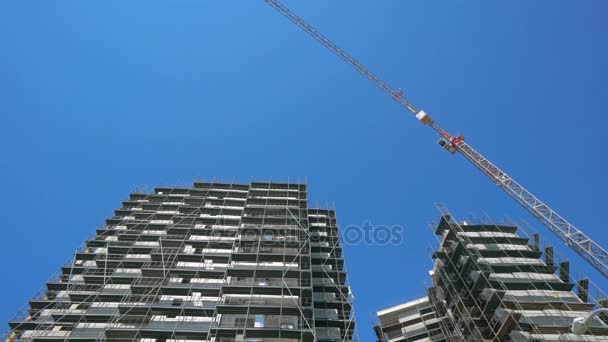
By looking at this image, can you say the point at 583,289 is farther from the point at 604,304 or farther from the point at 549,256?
the point at 549,256

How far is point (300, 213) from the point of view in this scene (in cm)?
3984

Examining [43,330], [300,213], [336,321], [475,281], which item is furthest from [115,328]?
[475,281]

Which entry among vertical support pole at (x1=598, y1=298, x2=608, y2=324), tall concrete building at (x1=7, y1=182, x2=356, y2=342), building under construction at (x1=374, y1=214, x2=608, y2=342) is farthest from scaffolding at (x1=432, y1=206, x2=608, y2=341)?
tall concrete building at (x1=7, y1=182, x2=356, y2=342)

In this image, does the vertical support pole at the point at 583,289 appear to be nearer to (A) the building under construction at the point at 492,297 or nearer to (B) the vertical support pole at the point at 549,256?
(A) the building under construction at the point at 492,297

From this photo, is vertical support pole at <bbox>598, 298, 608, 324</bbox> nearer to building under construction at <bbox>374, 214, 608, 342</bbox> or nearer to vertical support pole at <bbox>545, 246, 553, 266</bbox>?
building under construction at <bbox>374, 214, 608, 342</bbox>

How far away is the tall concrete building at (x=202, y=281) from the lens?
85.6ft

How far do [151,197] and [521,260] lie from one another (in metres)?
38.7

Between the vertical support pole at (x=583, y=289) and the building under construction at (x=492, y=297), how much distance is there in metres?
0.05

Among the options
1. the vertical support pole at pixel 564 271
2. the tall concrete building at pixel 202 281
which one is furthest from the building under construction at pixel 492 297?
the tall concrete building at pixel 202 281

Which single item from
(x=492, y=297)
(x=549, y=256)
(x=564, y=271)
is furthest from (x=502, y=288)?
(x=549, y=256)

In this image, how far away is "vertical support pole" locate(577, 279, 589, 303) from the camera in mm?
31344

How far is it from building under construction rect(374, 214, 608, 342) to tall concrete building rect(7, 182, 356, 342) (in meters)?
9.99

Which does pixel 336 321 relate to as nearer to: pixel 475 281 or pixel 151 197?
pixel 475 281

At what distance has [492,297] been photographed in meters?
28.9
